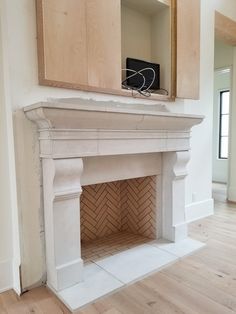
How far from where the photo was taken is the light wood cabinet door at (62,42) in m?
1.68

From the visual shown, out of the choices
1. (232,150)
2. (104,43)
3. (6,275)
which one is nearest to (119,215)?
(6,275)

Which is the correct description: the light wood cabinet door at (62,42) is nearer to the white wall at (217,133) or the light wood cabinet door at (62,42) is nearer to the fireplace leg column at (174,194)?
the fireplace leg column at (174,194)

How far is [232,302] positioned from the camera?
158 centimetres

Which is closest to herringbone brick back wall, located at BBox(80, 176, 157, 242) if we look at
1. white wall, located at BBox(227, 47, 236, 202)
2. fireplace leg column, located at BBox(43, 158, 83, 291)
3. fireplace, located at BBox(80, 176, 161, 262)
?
fireplace, located at BBox(80, 176, 161, 262)

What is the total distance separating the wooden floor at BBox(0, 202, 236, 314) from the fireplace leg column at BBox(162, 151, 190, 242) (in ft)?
1.04

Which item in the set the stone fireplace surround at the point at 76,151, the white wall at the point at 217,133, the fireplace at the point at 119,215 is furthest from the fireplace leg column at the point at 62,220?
the white wall at the point at 217,133

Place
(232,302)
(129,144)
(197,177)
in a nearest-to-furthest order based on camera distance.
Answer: (232,302) < (129,144) < (197,177)

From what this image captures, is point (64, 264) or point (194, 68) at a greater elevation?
point (194, 68)

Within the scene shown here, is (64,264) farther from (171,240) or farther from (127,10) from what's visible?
(127,10)

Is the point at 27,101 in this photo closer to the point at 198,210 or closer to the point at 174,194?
the point at 174,194

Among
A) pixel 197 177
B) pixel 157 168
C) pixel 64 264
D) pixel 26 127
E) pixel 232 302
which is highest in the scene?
pixel 26 127

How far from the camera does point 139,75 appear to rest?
242 cm

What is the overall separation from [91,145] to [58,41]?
29.3 inches

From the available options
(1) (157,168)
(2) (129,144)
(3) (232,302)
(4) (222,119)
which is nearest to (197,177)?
(1) (157,168)
